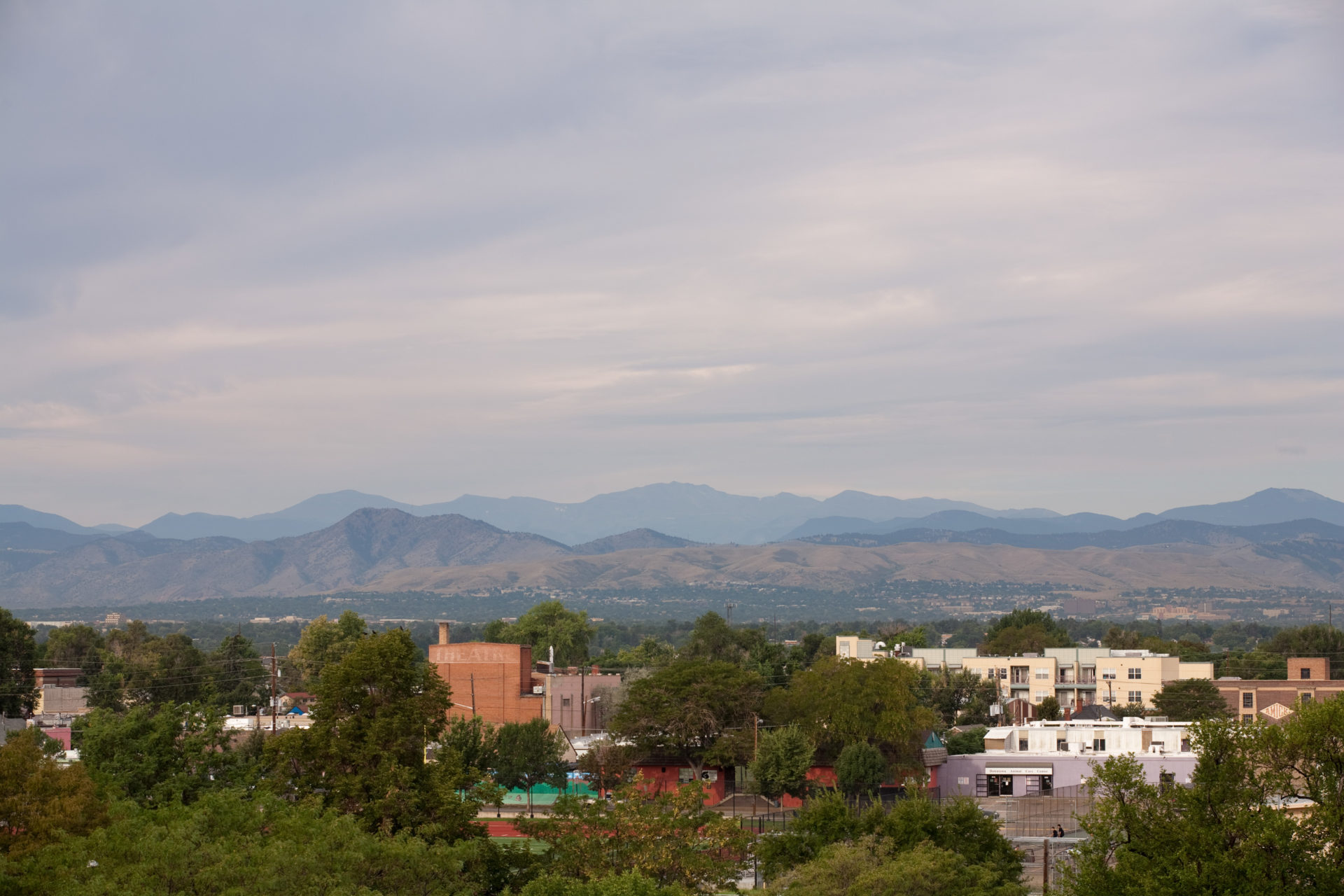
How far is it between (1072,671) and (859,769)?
70213 mm

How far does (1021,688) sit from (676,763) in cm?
6554

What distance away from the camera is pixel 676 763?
292 feet

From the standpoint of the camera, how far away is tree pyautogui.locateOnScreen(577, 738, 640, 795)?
82562mm

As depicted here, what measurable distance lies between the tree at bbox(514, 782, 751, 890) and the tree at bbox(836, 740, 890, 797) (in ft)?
115

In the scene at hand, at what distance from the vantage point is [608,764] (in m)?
84.1

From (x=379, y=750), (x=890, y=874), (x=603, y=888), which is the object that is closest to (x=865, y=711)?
(x=379, y=750)

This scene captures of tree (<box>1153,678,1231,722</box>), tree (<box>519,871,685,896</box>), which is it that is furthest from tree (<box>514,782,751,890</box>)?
tree (<box>1153,678,1231,722</box>)

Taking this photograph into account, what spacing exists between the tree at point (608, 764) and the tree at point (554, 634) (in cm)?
6987

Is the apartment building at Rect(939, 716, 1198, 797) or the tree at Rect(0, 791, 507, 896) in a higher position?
the tree at Rect(0, 791, 507, 896)

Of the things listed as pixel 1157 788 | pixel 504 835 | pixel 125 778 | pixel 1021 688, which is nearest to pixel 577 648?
pixel 1021 688

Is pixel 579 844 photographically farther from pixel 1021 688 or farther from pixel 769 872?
pixel 1021 688

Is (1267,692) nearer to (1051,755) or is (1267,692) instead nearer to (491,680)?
(1051,755)

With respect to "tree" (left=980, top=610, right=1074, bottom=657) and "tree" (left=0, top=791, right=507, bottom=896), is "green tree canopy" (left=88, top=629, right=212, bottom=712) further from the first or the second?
"tree" (left=980, top=610, right=1074, bottom=657)

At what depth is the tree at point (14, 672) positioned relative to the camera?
9769 centimetres
